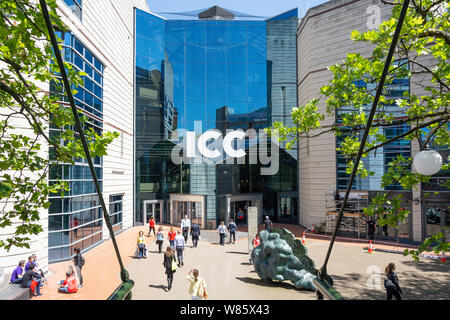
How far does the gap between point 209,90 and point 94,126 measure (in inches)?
458

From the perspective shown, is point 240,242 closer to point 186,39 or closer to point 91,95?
point 91,95

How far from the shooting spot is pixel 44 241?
11.7 metres

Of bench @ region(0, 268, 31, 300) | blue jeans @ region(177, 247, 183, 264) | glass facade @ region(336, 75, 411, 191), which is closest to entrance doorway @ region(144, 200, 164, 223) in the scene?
blue jeans @ region(177, 247, 183, 264)

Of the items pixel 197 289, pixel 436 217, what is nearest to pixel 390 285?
pixel 197 289

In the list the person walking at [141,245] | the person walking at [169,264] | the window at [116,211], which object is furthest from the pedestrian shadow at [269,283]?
the window at [116,211]

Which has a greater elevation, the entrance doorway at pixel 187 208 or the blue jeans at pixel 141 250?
the entrance doorway at pixel 187 208

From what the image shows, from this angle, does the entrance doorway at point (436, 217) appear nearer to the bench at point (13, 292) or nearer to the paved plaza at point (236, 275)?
the paved plaza at point (236, 275)

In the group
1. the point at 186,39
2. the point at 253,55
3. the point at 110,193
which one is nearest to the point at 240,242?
the point at 110,193

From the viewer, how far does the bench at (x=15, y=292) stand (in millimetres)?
7946

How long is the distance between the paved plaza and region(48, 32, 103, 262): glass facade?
953 millimetres

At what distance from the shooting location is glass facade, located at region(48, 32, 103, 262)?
42.8ft

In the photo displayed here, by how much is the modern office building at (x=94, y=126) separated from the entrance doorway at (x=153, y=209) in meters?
1.35

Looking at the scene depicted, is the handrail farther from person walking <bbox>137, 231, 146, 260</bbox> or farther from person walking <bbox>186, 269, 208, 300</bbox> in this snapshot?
person walking <bbox>137, 231, 146, 260</bbox>
